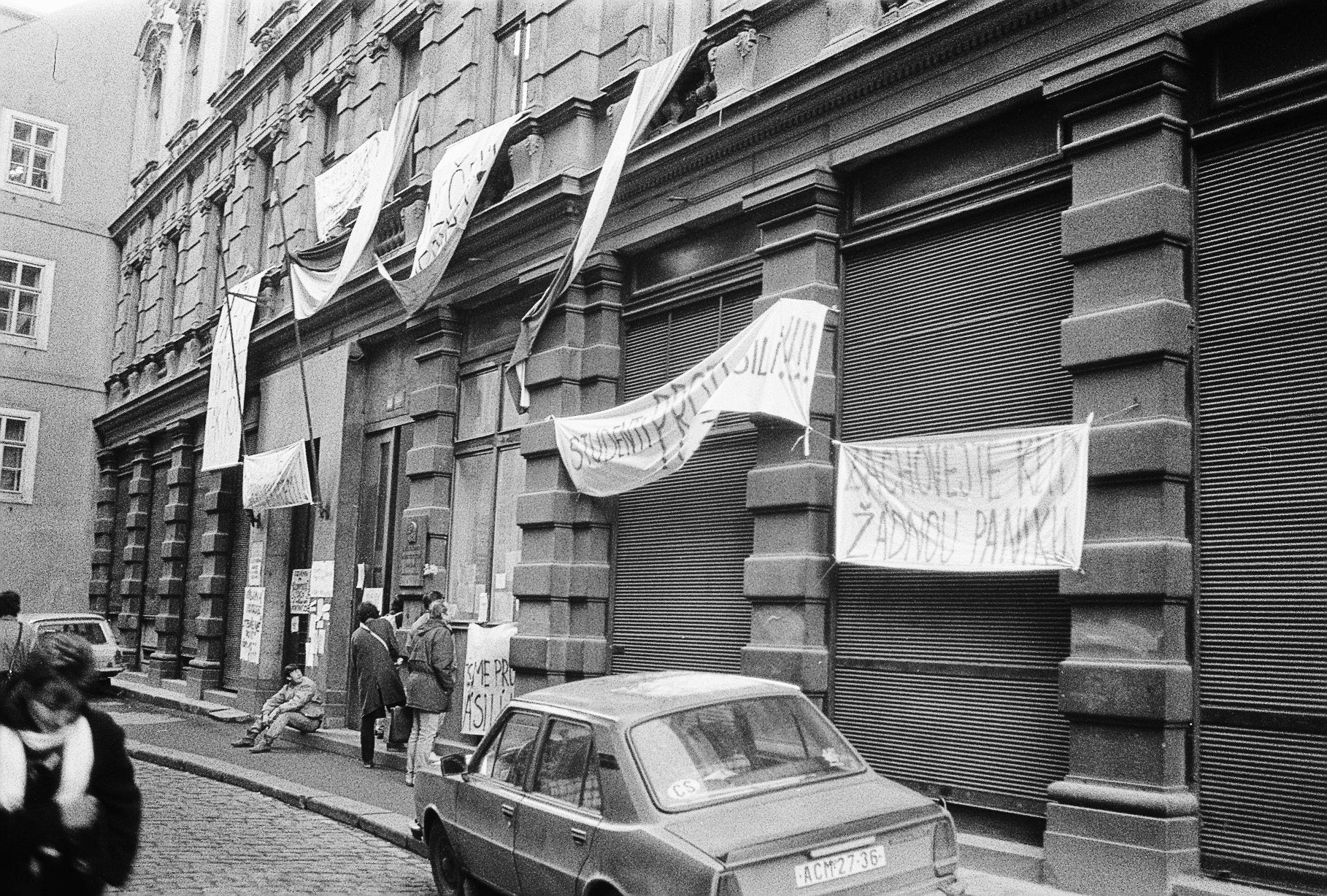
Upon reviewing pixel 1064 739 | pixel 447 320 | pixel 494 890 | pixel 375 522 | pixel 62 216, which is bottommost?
pixel 494 890

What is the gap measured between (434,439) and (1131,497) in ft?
32.8

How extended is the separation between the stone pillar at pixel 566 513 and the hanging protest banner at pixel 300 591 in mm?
6365

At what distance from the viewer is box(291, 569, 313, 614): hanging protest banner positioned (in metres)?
18.7

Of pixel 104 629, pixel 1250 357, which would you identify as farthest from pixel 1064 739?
pixel 104 629

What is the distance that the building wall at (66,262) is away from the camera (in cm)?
3088

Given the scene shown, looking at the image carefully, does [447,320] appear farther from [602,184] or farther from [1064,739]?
[1064,739]

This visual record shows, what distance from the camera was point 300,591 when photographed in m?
19.0

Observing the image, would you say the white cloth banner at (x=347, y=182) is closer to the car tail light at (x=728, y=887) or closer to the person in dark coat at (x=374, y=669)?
the person in dark coat at (x=374, y=669)

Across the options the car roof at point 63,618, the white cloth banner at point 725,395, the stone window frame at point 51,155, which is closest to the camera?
the white cloth banner at point 725,395

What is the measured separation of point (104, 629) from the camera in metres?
24.5

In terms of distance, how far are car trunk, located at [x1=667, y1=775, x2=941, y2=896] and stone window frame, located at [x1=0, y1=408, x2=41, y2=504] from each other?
29.4 meters

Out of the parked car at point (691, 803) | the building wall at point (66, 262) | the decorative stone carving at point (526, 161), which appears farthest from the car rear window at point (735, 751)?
the building wall at point (66, 262)

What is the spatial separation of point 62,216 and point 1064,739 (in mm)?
30951

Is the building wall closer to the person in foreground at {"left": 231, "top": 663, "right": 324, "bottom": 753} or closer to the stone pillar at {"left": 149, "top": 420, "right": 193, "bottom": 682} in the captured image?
the stone pillar at {"left": 149, "top": 420, "right": 193, "bottom": 682}
